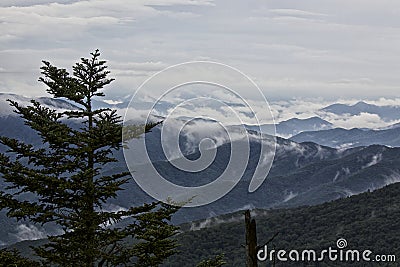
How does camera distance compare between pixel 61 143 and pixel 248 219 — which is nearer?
pixel 248 219

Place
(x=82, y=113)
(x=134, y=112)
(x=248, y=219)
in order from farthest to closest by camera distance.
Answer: (x=82, y=113) → (x=134, y=112) → (x=248, y=219)

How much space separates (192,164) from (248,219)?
23.9 ft

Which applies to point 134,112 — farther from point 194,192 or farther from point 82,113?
point 82,113

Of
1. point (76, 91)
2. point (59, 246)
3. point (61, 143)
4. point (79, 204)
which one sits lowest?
point (59, 246)

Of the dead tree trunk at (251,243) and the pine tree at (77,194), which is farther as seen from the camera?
the pine tree at (77,194)

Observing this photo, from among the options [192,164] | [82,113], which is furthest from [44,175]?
[192,164]

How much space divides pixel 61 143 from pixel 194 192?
274 inches

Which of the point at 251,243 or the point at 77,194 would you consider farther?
the point at 77,194

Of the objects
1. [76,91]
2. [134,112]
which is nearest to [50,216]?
[76,91]

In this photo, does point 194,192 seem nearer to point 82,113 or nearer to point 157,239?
point 157,239

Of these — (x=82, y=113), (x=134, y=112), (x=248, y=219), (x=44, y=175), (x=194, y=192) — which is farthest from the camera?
(x=82, y=113)

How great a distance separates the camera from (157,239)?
93.7ft

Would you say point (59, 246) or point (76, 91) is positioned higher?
point (76, 91)

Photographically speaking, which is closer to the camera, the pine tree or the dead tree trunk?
the dead tree trunk
